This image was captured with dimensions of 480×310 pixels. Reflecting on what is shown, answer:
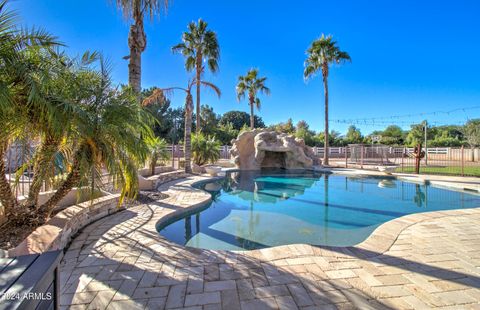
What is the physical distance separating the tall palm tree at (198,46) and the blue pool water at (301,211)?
8325 mm

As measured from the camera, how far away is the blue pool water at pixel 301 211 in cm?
511

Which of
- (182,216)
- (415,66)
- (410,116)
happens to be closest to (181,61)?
(182,216)

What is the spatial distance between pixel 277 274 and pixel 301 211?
15.4 feet

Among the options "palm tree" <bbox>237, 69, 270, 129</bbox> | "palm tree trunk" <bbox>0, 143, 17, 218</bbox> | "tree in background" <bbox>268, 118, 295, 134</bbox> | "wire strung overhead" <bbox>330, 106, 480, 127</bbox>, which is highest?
"palm tree" <bbox>237, 69, 270, 129</bbox>

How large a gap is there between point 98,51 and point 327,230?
6.11 m

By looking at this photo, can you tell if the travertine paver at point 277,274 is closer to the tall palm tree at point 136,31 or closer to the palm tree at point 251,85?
the tall palm tree at point 136,31

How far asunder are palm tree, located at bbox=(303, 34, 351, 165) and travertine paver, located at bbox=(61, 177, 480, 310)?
15928 millimetres

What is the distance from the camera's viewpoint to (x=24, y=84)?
2676mm

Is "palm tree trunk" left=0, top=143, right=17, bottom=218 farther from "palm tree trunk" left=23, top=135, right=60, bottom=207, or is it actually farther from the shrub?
the shrub

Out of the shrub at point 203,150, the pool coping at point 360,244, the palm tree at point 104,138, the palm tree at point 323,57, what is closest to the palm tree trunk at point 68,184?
the palm tree at point 104,138

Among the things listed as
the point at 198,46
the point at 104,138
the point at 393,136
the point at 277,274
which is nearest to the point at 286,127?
the point at 198,46

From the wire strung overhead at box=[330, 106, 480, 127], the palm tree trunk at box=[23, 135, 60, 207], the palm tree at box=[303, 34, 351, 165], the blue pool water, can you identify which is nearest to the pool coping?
the blue pool water

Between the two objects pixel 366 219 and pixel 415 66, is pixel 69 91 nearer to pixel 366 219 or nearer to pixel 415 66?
pixel 366 219

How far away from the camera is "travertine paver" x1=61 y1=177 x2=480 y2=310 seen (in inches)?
90.0
